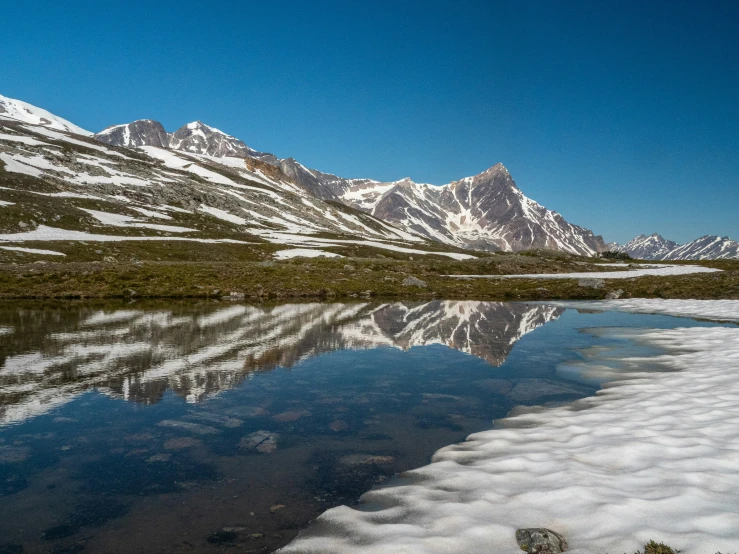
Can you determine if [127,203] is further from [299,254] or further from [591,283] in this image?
[591,283]

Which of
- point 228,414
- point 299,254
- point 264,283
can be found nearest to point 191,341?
point 228,414

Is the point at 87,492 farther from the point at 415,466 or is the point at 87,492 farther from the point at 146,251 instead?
the point at 146,251

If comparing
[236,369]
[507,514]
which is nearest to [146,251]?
[236,369]

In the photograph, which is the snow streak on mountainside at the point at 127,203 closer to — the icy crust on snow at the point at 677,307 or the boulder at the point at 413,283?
the boulder at the point at 413,283

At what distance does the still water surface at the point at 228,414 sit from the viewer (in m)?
6.58

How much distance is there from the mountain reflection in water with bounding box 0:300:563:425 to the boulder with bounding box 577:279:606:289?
17305mm

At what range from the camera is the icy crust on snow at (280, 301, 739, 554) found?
19.0ft

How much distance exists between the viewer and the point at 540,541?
5.64 meters

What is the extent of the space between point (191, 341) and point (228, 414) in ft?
29.8

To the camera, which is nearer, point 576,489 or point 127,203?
point 576,489

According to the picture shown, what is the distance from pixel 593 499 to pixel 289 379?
9.36 m

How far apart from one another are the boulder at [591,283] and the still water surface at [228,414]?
85.5 ft

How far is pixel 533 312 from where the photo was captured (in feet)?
106

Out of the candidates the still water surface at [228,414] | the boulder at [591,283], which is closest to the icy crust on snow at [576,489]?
the still water surface at [228,414]
